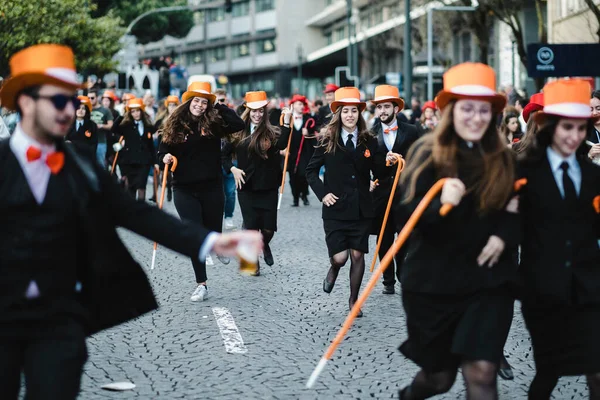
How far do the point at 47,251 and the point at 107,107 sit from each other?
60.4ft

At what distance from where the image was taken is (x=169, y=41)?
116750mm

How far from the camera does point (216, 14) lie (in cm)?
10650

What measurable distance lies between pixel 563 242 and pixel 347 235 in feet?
13.7

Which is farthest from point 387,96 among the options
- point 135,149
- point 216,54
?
point 216,54

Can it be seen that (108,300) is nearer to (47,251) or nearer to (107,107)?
(47,251)

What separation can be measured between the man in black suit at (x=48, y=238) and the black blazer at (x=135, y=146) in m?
13.3

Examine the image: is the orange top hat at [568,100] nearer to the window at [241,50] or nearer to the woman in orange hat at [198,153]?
the woman in orange hat at [198,153]

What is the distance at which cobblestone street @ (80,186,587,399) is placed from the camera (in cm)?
622

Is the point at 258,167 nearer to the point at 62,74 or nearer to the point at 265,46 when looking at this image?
the point at 62,74

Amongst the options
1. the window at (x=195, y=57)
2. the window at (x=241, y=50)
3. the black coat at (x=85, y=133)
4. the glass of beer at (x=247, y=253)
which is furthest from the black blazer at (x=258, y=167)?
the window at (x=195, y=57)

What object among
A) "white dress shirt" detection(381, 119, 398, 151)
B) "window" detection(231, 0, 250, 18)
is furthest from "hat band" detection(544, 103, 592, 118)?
"window" detection(231, 0, 250, 18)

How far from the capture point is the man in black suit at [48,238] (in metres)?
3.84

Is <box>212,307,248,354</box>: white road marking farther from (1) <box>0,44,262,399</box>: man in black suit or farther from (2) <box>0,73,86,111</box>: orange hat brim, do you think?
(2) <box>0,73,86,111</box>: orange hat brim

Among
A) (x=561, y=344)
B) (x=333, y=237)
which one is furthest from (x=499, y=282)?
(x=333, y=237)
